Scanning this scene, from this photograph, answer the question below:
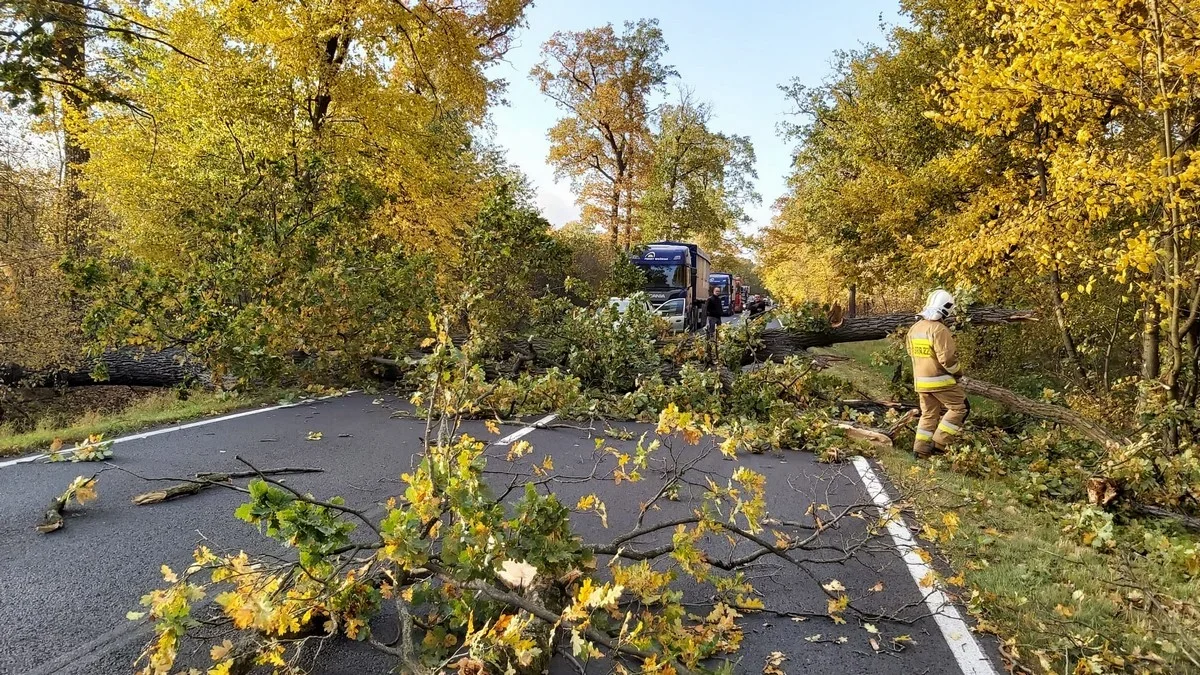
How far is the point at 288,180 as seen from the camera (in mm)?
9797

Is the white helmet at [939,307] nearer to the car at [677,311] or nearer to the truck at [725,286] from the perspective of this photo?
the car at [677,311]

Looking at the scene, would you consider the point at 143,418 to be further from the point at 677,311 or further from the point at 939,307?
the point at 677,311

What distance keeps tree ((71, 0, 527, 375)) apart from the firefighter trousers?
6836mm

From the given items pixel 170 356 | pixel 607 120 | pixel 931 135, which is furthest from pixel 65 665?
pixel 607 120

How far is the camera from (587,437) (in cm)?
734

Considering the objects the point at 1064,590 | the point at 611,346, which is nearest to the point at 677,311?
the point at 611,346

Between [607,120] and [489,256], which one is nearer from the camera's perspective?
[489,256]

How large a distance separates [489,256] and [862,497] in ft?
23.6

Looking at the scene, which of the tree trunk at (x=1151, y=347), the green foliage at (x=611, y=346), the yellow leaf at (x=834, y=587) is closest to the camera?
the yellow leaf at (x=834, y=587)

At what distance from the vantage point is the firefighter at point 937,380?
22.3 ft

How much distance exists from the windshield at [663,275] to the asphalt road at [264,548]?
1443cm

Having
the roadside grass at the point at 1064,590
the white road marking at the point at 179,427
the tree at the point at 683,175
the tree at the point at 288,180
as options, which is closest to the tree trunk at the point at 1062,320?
A: the roadside grass at the point at 1064,590

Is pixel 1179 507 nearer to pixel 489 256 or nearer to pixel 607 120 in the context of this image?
pixel 489 256

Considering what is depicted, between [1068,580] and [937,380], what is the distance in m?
3.46
